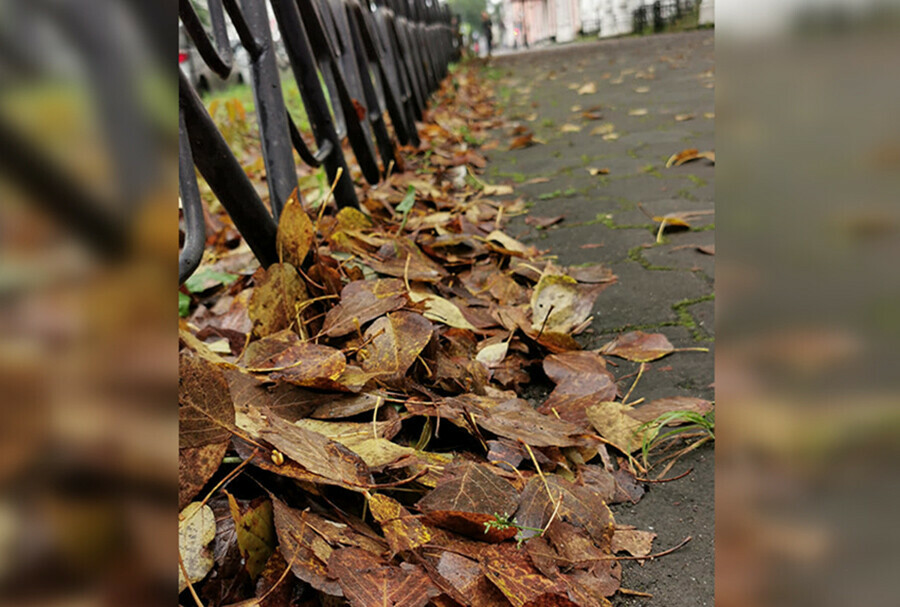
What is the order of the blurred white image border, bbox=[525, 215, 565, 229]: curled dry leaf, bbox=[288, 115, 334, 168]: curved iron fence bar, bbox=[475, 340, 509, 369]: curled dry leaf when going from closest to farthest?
1. the blurred white image border
2. bbox=[475, 340, 509, 369]: curled dry leaf
3. bbox=[288, 115, 334, 168]: curved iron fence bar
4. bbox=[525, 215, 565, 229]: curled dry leaf

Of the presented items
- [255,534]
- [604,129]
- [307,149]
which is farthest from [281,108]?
[604,129]

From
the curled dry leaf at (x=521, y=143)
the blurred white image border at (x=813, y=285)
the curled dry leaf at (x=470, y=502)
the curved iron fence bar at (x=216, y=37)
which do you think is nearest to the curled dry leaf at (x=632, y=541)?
the curled dry leaf at (x=470, y=502)

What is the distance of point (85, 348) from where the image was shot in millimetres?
183

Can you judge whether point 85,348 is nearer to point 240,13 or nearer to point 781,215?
point 781,215

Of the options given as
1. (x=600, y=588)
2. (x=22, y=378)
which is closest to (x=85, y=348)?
(x=22, y=378)

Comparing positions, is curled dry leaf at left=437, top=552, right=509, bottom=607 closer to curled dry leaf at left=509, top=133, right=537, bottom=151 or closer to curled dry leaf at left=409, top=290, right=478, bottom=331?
curled dry leaf at left=409, top=290, right=478, bottom=331

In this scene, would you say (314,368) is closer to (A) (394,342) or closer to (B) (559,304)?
(A) (394,342)

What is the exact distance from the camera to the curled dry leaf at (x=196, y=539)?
0.72 m

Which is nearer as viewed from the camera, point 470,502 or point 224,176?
point 470,502

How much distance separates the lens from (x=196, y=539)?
748mm

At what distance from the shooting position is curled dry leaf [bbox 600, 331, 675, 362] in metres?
1.48

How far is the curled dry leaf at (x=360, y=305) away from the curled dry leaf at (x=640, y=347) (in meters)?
0.47

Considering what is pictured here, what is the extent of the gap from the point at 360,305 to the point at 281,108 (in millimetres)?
743

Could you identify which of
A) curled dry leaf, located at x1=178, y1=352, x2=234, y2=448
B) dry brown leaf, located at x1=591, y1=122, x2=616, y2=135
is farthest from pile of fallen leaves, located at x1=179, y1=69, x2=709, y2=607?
dry brown leaf, located at x1=591, y1=122, x2=616, y2=135
